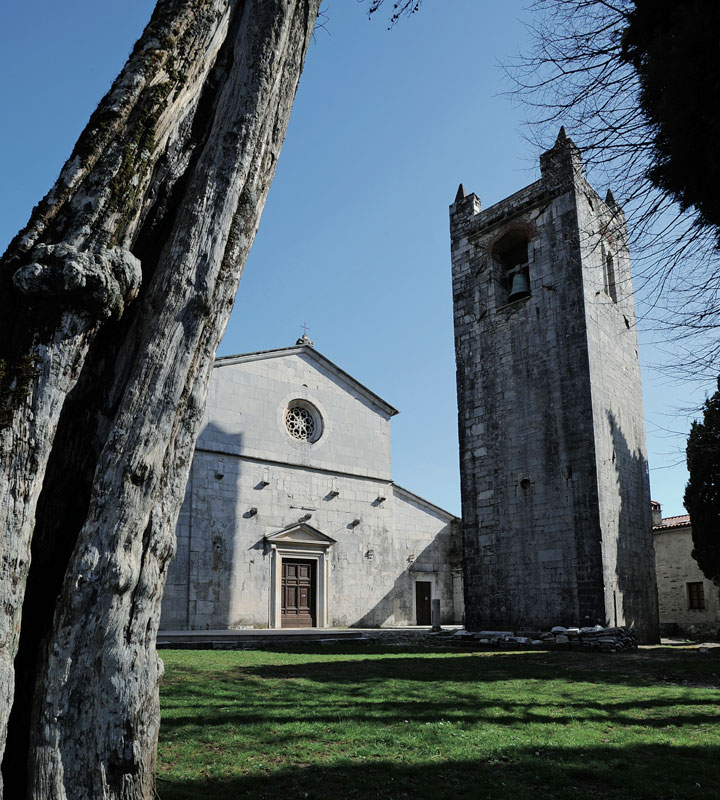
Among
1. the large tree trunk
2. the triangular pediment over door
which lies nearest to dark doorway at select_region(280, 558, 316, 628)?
the triangular pediment over door

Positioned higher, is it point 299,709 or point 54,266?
point 54,266

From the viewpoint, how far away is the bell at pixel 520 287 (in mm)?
16094

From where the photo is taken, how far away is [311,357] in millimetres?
22766

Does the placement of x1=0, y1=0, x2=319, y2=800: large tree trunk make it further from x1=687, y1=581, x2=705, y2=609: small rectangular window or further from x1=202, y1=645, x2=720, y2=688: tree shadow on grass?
x1=687, y1=581, x2=705, y2=609: small rectangular window

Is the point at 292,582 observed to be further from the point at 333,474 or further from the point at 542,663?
the point at 542,663

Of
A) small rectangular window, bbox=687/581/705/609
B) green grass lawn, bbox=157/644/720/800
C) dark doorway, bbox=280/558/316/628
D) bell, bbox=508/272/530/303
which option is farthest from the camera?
Answer: small rectangular window, bbox=687/581/705/609

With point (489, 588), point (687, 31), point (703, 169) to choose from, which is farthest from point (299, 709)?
point (489, 588)

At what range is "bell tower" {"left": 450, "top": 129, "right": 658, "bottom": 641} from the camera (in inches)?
553

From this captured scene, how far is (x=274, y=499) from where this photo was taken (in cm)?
2031

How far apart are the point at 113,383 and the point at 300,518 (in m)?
18.8

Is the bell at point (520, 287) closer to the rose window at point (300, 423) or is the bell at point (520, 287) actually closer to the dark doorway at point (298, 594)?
the rose window at point (300, 423)

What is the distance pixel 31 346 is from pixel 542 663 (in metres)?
10.2

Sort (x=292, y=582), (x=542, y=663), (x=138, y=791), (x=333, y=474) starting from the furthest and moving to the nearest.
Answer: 1. (x=333, y=474)
2. (x=292, y=582)
3. (x=542, y=663)
4. (x=138, y=791)

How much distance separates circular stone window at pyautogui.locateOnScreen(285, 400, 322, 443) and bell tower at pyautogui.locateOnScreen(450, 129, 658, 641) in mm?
6854
